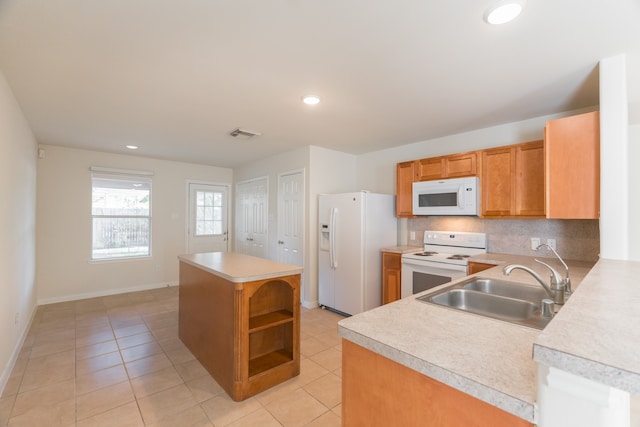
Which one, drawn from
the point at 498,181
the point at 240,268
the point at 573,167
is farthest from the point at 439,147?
the point at 240,268

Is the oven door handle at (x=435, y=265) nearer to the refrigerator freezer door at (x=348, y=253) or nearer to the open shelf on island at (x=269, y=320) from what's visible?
the refrigerator freezer door at (x=348, y=253)

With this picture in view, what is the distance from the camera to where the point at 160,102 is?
→ 8.71 ft

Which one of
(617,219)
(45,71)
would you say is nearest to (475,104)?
(617,219)

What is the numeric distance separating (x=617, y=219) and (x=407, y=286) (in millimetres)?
1907

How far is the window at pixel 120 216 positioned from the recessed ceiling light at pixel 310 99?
12.8 ft

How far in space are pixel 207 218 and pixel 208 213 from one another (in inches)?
4.2

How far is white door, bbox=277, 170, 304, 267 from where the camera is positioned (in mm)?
4297

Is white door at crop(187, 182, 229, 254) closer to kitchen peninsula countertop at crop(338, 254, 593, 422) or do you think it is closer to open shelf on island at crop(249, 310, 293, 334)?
open shelf on island at crop(249, 310, 293, 334)

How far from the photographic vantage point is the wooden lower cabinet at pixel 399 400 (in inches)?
30.4

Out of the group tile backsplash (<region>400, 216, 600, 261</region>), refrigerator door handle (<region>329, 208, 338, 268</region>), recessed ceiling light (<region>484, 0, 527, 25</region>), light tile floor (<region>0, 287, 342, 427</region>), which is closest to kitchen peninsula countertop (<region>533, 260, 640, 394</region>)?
recessed ceiling light (<region>484, 0, 527, 25</region>)

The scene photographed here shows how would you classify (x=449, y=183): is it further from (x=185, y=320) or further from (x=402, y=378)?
(x=185, y=320)

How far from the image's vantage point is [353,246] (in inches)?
145

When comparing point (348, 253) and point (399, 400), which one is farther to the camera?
point (348, 253)

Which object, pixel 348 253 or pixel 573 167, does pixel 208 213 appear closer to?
pixel 348 253
